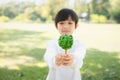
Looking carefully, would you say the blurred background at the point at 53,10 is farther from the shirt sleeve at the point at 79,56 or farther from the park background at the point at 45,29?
the shirt sleeve at the point at 79,56

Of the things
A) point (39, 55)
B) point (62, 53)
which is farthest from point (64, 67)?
point (39, 55)

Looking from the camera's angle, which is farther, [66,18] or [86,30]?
[86,30]

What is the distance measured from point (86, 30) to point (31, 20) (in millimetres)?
734

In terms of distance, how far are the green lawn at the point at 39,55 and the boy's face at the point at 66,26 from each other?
1276mm

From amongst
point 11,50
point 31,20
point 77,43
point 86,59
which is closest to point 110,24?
point 86,59

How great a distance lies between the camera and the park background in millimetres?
3732

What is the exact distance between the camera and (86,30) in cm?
386

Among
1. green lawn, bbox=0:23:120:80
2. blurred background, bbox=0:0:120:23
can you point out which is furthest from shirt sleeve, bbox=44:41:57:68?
blurred background, bbox=0:0:120:23

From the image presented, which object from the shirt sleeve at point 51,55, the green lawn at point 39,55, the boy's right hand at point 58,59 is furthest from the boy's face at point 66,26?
the green lawn at point 39,55

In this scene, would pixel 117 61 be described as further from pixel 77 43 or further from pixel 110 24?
pixel 77 43

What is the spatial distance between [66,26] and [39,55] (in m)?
1.60

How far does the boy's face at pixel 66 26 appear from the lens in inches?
85.9

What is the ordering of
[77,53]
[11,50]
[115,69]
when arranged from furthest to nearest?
[11,50], [115,69], [77,53]

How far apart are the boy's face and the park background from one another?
4.93 feet
